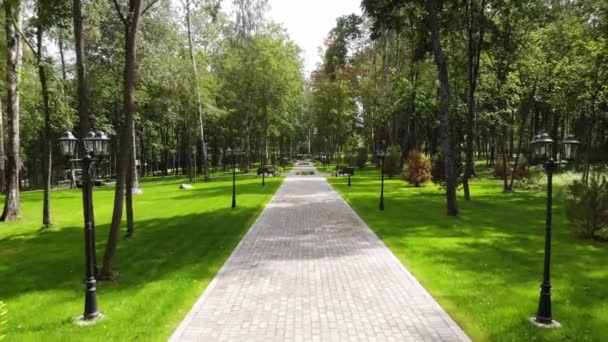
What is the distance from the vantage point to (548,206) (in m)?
7.04

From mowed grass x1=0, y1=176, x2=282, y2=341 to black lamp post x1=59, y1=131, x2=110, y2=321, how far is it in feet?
1.11

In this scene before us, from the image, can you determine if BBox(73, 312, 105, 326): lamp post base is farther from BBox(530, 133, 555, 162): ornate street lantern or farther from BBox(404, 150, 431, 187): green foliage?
BBox(404, 150, 431, 187): green foliage

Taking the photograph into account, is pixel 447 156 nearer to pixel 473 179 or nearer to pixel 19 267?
pixel 19 267

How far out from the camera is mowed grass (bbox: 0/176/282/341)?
22.3ft

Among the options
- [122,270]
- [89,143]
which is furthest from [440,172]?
[89,143]

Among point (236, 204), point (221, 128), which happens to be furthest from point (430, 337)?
point (221, 128)

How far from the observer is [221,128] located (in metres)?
54.6

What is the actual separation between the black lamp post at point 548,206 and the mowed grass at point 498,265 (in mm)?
258

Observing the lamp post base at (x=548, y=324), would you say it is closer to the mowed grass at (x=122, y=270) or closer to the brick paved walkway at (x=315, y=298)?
the brick paved walkway at (x=315, y=298)

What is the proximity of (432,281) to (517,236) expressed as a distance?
6187 millimetres

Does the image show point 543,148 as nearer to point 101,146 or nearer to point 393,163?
point 101,146

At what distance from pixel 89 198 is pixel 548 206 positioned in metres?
7.35

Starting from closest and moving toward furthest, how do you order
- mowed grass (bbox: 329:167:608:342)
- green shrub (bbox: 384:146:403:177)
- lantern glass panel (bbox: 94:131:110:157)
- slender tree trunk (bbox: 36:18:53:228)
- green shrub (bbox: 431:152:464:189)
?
1. mowed grass (bbox: 329:167:608:342)
2. lantern glass panel (bbox: 94:131:110:157)
3. slender tree trunk (bbox: 36:18:53:228)
4. green shrub (bbox: 431:152:464:189)
5. green shrub (bbox: 384:146:403:177)

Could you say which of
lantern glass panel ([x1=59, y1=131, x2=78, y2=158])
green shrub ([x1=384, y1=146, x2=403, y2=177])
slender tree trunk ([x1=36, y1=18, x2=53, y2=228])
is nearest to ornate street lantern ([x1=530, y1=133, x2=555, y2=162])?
lantern glass panel ([x1=59, y1=131, x2=78, y2=158])
